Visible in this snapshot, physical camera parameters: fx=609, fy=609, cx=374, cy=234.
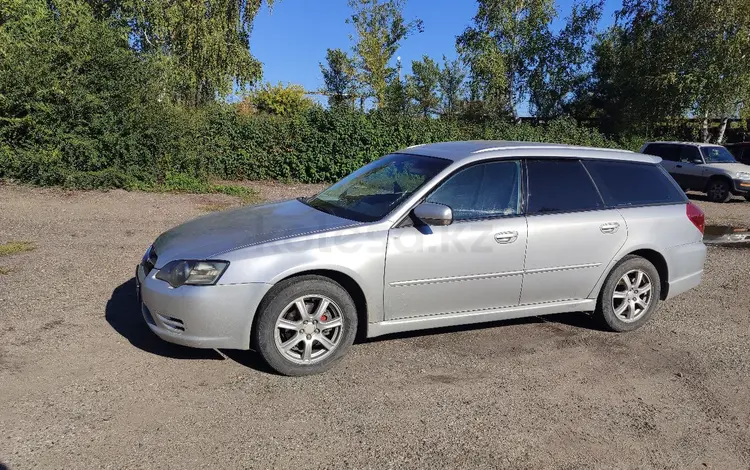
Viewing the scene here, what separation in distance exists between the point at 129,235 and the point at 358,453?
6653 mm

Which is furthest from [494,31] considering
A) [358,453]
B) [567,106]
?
[358,453]

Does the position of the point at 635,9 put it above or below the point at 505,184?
above

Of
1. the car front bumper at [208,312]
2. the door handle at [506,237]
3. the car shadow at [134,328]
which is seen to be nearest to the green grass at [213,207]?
the car shadow at [134,328]

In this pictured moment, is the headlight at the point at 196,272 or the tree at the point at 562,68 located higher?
the tree at the point at 562,68

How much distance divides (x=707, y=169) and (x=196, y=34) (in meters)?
16.7

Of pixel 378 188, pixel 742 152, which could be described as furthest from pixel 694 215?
pixel 742 152

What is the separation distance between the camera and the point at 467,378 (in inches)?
176

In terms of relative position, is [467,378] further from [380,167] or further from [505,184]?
[380,167]

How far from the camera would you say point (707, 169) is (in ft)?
55.8

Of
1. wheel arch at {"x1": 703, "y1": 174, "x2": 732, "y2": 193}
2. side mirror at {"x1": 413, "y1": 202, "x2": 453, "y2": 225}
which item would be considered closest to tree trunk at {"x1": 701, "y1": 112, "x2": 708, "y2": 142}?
wheel arch at {"x1": 703, "y1": 174, "x2": 732, "y2": 193}

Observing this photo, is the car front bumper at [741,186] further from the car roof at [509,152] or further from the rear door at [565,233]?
the rear door at [565,233]

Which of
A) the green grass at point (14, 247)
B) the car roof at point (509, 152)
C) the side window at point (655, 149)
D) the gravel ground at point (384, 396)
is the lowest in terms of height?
the gravel ground at point (384, 396)

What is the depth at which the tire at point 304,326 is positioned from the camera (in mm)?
4207

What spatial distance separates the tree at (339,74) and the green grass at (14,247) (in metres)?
24.1
